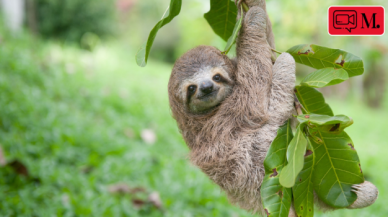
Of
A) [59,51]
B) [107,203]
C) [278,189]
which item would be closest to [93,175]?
[107,203]

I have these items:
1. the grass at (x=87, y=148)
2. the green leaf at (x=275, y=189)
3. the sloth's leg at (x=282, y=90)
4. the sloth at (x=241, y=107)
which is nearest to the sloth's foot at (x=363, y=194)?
the sloth at (x=241, y=107)

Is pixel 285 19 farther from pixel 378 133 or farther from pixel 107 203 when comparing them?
pixel 107 203

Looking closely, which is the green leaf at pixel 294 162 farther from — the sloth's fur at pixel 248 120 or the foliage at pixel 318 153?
the sloth's fur at pixel 248 120

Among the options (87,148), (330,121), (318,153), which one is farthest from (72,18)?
(330,121)

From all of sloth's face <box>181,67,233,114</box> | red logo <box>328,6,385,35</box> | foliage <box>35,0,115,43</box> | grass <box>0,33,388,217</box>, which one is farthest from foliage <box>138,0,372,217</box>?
foliage <box>35,0,115,43</box>

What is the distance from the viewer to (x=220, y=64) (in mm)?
2613

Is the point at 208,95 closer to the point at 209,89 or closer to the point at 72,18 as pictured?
the point at 209,89

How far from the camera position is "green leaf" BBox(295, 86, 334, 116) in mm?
2219

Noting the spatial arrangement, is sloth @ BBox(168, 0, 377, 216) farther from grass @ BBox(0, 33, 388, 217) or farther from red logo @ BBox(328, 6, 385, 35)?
red logo @ BBox(328, 6, 385, 35)

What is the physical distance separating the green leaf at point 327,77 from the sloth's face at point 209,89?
0.78m

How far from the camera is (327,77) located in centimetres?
183

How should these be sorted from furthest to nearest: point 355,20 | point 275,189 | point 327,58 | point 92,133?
point 92,133 → point 355,20 → point 327,58 → point 275,189

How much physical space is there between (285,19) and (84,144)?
799cm

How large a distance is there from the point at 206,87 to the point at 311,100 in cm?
77
